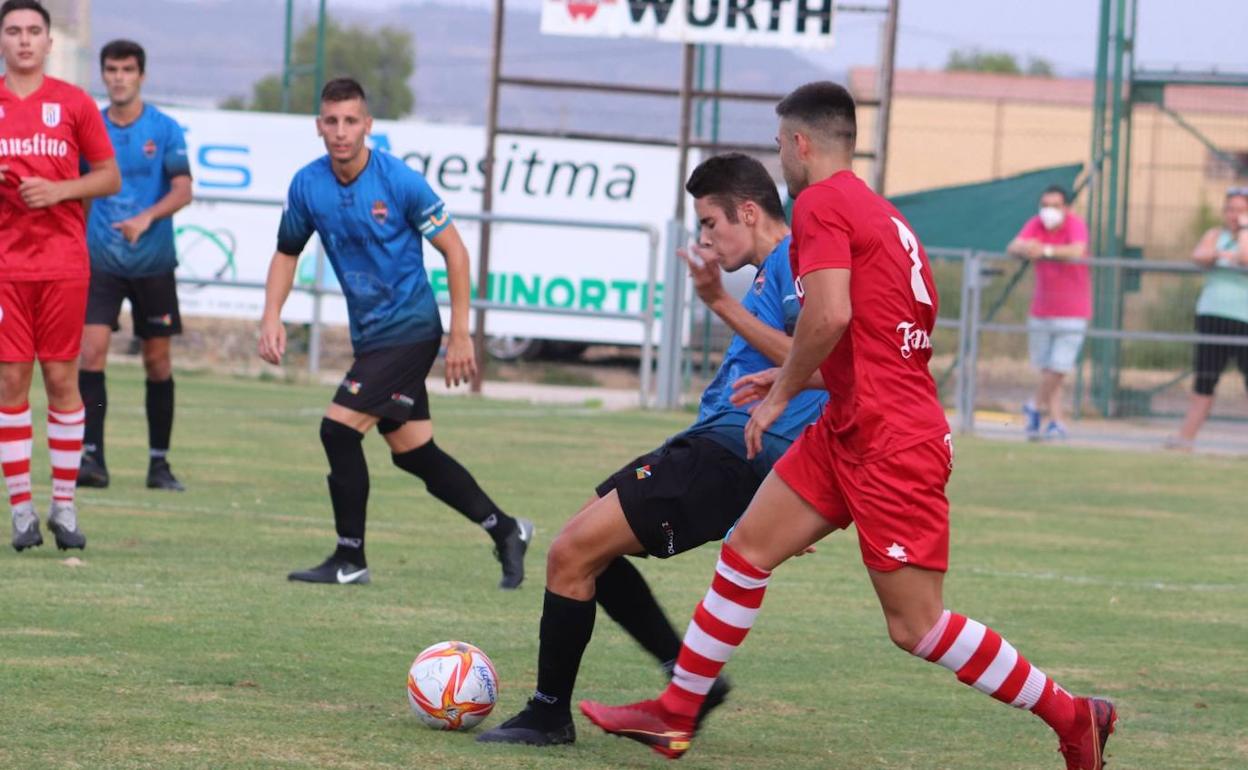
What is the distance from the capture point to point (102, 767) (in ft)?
16.8

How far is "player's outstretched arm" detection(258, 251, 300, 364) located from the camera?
827 centimetres

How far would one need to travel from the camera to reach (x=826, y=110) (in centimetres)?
554

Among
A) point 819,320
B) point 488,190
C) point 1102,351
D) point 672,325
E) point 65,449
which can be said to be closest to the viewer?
point 819,320

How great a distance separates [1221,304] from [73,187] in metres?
11.2

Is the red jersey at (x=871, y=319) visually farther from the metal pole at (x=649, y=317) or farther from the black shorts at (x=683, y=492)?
the metal pole at (x=649, y=317)

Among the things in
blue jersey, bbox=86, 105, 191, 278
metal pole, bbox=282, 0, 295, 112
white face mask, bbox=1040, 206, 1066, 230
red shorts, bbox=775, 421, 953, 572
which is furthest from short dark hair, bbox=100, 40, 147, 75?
metal pole, bbox=282, 0, 295, 112

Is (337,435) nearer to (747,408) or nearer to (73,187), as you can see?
(73,187)

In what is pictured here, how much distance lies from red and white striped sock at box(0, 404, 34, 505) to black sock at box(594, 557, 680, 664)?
3576mm

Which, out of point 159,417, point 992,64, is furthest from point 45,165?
point 992,64

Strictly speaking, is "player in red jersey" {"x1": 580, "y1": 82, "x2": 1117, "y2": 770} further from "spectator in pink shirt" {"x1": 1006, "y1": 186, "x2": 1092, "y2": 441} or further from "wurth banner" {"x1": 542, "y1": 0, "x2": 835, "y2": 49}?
"wurth banner" {"x1": 542, "y1": 0, "x2": 835, "y2": 49}

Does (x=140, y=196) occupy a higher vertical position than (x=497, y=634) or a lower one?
higher

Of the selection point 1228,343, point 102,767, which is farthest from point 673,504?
point 1228,343

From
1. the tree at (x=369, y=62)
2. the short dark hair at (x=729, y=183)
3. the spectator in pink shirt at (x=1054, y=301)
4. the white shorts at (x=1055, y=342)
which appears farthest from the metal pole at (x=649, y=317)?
the tree at (x=369, y=62)

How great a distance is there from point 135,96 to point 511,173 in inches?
410
